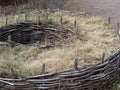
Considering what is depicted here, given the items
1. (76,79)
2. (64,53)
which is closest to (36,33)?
(64,53)

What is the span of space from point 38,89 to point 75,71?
1.57ft

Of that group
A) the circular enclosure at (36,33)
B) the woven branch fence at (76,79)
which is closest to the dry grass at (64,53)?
the woven branch fence at (76,79)

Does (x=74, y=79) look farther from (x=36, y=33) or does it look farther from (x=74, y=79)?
(x=36, y=33)

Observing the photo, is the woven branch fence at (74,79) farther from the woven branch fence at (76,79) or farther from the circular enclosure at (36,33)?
the circular enclosure at (36,33)

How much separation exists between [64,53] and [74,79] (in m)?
0.55

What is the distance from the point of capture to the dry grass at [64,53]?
13.6 ft

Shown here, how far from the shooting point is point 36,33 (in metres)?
5.53

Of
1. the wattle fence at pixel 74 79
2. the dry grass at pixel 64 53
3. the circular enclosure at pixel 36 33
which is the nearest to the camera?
the wattle fence at pixel 74 79

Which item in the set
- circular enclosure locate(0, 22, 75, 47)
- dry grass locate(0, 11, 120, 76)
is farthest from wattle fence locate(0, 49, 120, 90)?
circular enclosure locate(0, 22, 75, 47)

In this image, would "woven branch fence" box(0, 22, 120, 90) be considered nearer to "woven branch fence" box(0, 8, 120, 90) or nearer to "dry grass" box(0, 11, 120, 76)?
"woven branch fence" box(0, 8, 120, 90)

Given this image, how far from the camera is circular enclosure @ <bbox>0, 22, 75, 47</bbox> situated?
541cm

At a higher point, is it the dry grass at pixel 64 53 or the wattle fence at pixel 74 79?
the dry grass at pixel 64 53

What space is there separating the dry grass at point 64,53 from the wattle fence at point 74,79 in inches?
5.3

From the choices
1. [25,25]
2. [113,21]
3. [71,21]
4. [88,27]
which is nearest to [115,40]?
[88,27]
